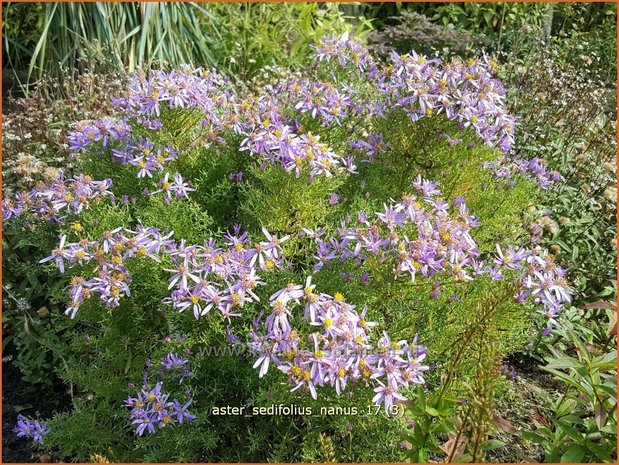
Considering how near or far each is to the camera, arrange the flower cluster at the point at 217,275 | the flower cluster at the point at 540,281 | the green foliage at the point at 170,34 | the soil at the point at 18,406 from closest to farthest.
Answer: the flower cluster at the point at 217,275
the flower cluster at the point at 540,281
the soil at the point at 18,406
the green foliage at the point at 170,34

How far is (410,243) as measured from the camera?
71.9 inches

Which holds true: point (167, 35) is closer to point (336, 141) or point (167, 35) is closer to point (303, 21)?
point (303, 21)

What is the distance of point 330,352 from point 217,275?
1.34 ft

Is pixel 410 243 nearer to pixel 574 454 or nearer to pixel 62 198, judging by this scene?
pixel 574 454

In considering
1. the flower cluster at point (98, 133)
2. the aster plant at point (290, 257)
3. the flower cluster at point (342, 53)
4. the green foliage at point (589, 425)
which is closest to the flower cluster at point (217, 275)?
the aster plant at point (290, 257)

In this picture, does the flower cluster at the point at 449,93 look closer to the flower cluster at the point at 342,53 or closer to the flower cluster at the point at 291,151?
the flower cluster at the point at 342,53

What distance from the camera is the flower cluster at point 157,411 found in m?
1.96

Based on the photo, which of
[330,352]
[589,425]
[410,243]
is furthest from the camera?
[589,425]

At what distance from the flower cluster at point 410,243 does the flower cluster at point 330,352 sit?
0.20 meters

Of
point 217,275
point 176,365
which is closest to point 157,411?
point 176,365

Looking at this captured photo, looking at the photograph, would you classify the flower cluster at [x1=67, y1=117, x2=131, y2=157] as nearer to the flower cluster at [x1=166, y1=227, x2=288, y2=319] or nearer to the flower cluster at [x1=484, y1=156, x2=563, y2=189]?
the flower cluster at [x1=166, y1=227, x2=288, y2=319]

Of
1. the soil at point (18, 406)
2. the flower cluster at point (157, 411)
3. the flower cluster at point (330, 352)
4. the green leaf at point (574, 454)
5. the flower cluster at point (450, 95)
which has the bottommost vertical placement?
the soil at point (18, 406)

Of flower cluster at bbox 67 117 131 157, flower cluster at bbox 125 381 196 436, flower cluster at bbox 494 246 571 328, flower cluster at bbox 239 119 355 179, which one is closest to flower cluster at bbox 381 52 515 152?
flower cluster at bbox 239 119 355 179

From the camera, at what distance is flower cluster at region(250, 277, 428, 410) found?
1.64m
